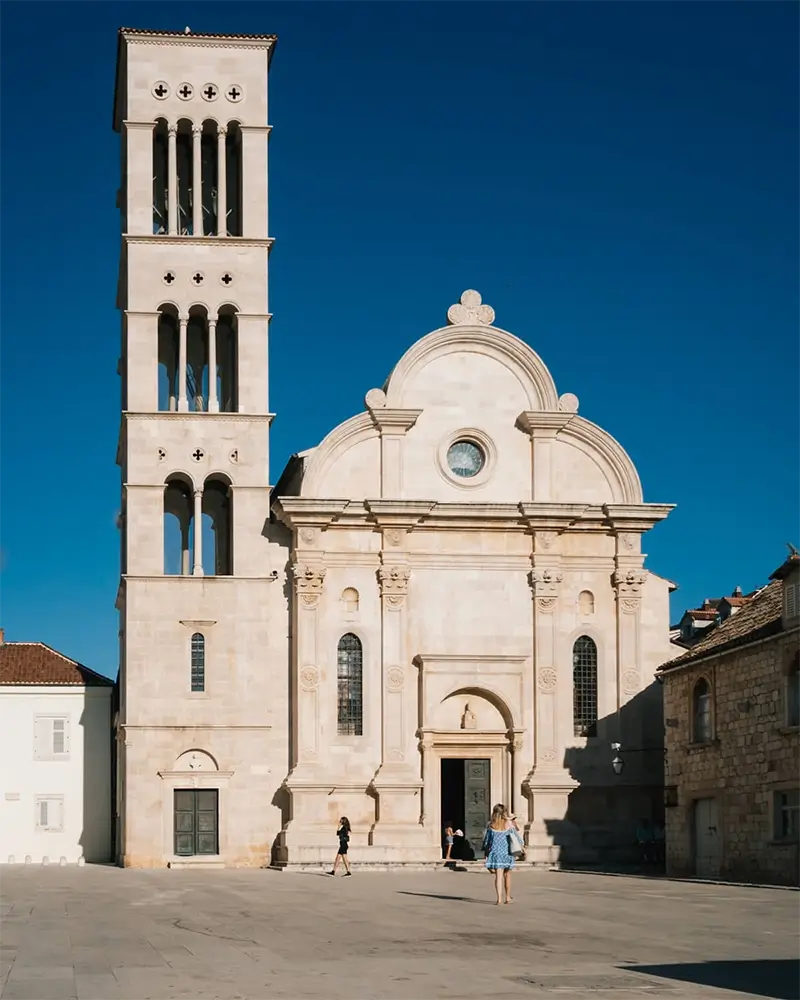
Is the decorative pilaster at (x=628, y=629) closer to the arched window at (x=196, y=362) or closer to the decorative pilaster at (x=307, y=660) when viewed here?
the decorative pilaster at (x=307, y=660)

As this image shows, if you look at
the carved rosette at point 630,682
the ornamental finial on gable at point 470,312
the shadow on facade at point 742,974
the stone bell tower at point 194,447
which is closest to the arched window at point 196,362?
the stone bell tower at point 194,447

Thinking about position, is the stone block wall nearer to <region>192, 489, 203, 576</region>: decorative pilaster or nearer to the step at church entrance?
the step at church entrance

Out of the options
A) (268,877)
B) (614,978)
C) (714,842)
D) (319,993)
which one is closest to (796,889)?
(714,842)

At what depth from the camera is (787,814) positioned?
39.6 meters

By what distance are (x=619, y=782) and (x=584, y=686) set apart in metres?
3.12

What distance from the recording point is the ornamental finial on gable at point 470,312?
2136 inches

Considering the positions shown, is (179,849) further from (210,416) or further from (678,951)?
(678,951)

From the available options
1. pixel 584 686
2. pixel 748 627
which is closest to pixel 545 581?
pixel 584 686

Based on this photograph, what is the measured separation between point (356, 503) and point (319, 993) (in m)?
35.7

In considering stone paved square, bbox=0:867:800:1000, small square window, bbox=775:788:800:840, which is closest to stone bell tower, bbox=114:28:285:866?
stone paved square, bbox=0:867:800:1000

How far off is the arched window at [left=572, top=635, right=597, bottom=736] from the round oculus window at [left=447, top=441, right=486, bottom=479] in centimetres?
619

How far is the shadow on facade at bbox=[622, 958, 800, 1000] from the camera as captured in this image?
1744cm

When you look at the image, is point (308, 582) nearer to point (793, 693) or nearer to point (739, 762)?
point (739, 762)

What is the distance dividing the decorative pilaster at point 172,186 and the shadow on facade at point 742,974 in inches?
1476
